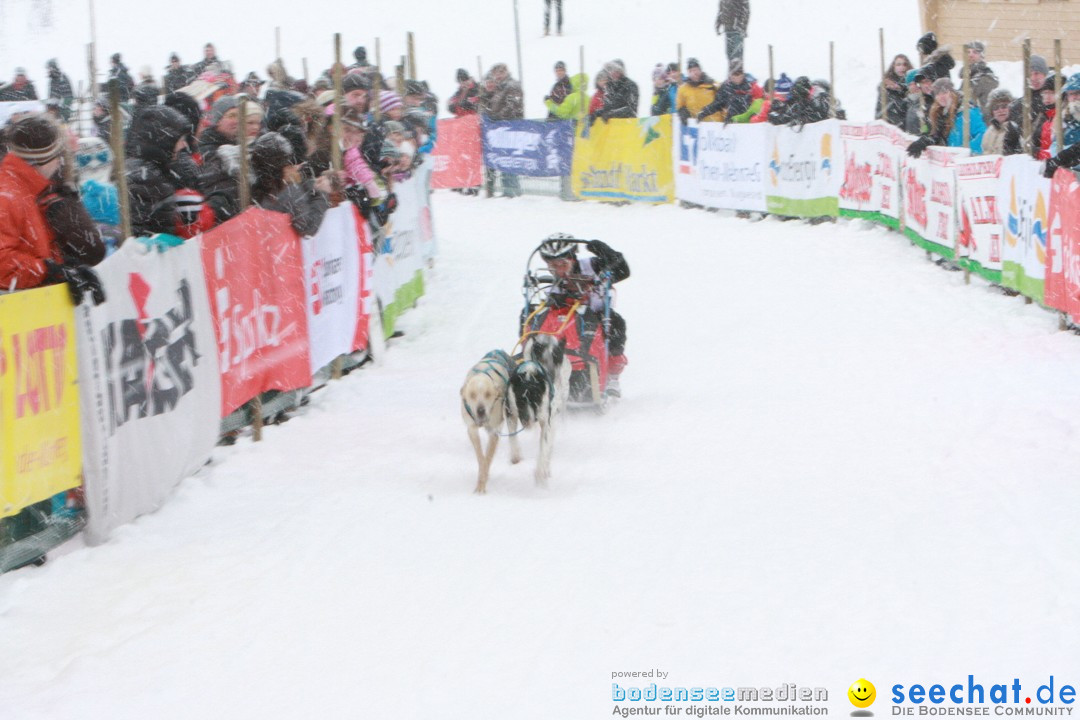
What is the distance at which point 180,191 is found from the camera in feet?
23.5

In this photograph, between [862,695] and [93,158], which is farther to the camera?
[93,158]

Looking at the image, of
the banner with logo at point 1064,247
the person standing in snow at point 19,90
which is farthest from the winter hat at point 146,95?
the person standing in snow at point 19,90

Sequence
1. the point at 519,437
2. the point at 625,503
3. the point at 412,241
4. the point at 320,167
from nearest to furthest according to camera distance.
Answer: the point at 625,503, the point at 519,437, the point at 320,167, the point at 412,241

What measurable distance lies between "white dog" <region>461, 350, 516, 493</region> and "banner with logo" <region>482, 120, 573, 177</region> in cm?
1557

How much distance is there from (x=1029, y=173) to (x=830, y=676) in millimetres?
7742

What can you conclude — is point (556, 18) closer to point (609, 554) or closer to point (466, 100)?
point (466, 100)

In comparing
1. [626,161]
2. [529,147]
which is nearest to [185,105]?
[626,161]

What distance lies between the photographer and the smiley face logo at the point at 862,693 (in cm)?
396

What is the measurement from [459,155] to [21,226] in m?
18.4

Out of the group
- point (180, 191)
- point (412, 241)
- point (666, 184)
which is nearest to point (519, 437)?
point (180, 191)

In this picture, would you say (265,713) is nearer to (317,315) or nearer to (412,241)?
(317,315)

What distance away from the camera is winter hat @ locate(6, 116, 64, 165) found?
537 centimetres

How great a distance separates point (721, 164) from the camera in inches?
754

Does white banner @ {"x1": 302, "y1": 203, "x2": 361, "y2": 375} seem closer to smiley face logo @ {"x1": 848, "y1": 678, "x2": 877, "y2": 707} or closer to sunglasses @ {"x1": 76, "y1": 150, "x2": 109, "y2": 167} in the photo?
sunglasses @ {"x1": 76, "y1": 150, "x2": 109, "y2": 167}
